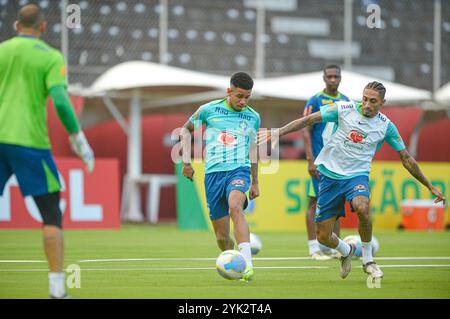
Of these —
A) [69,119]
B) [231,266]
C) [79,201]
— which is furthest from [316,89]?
[69,119]

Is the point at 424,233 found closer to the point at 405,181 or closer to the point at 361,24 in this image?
the point at 405,181

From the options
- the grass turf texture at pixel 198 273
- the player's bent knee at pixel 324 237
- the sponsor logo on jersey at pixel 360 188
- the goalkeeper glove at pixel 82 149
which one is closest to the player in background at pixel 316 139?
the grass turf texture at pixel 198 273

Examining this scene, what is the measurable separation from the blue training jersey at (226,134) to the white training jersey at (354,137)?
34.3 inches

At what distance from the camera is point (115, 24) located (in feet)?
89.0

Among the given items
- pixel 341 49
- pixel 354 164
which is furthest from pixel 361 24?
pixel 354 164

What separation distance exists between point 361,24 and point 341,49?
117 centimetres

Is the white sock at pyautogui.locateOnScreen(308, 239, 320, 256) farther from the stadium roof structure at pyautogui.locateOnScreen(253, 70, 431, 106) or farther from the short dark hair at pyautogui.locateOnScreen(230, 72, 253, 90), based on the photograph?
the stadium roof structure at pyautogui.locateOnScreen(253, 70, 431, 106)

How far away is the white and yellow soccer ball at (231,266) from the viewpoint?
30.7ft

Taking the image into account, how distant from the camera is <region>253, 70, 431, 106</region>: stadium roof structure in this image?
24875mm

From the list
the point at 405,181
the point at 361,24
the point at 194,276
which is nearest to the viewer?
the point at 194,276

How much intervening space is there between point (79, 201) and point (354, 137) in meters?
11.1

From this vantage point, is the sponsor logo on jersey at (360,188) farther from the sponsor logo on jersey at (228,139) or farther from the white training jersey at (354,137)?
the sponsor logo on jersey at (228,139)

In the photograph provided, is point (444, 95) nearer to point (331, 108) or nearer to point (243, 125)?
point (331, 108)

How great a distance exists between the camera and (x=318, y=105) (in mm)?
13500
